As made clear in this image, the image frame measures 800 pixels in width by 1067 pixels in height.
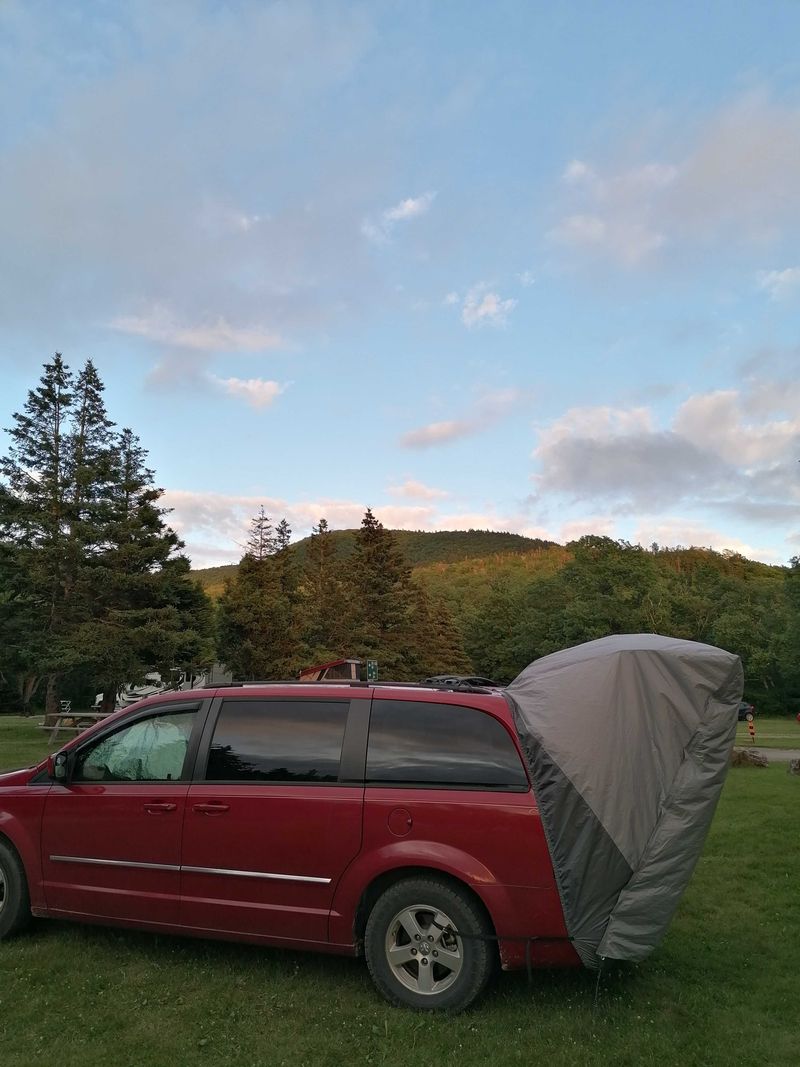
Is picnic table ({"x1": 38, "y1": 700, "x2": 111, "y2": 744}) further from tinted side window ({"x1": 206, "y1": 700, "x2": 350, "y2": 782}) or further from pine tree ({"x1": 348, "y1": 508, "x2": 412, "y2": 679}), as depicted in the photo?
pine tree ({"x1": 348, "y1": 508, "x2": 412, "y2": 679})

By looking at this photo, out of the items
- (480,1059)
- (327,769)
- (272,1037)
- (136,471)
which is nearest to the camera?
(480,1059)

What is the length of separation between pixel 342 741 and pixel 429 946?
3.97 ft

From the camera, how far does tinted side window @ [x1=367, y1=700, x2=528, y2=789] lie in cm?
405

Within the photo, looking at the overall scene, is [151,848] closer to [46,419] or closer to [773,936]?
[773,936]

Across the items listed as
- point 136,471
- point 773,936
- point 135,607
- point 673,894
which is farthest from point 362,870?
point 136,471

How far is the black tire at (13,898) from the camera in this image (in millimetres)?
4828

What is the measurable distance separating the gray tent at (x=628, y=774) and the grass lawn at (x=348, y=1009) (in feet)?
1.45

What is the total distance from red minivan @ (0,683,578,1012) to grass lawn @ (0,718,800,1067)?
0.26m

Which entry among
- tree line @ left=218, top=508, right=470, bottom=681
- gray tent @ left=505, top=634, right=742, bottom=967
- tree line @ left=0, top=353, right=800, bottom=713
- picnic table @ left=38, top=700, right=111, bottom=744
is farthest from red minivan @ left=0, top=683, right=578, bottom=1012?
tree line @ left=218, top=508, right=470, bottom=681

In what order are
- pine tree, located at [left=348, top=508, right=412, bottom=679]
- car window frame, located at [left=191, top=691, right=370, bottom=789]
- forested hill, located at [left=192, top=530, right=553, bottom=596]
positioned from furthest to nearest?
1. forested hill, located at [left=192, top=530, right=553, bottom=596]
2. pine tree, located at [left=348, top=508, right=412, bottom=679]
3. car window frame, located at [left=191, top=691, right=370, bottom=789]

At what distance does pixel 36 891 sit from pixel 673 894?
410 centimetres

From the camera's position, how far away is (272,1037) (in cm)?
360

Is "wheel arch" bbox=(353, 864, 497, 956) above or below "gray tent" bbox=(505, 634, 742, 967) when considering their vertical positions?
below

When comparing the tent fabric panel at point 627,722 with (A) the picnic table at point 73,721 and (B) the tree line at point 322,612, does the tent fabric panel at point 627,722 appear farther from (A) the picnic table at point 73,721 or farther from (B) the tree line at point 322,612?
(B) the tree line at point 322,612
